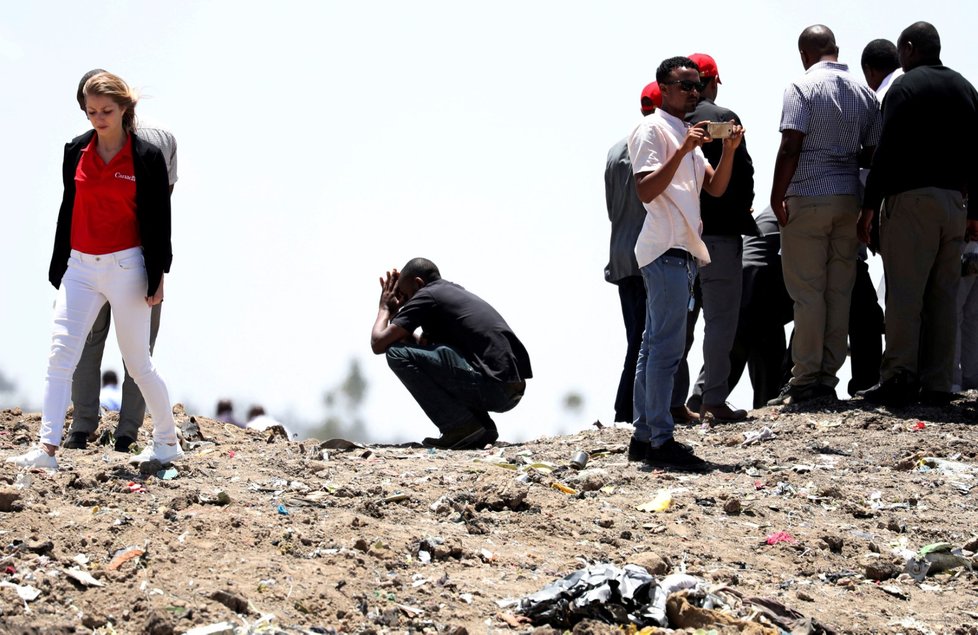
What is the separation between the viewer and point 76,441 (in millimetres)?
8219

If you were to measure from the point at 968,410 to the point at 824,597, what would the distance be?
154 inches

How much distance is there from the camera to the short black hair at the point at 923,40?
891 cm

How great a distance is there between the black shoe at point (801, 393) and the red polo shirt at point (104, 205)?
474 centimetres

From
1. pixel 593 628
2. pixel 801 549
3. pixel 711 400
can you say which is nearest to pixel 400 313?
pixel 711 400

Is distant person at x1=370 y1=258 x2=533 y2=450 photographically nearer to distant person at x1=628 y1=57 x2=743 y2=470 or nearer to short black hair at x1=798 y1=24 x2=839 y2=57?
distant person at x1=628 y1=57 x2=743 y2=470

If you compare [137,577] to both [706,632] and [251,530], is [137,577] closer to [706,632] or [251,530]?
[251,530]

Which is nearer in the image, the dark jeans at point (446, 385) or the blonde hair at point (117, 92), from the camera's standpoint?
the blonde hair at point (117, 92)

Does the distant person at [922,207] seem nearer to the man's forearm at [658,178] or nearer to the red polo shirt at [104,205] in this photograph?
the man's forearm at [658,178]

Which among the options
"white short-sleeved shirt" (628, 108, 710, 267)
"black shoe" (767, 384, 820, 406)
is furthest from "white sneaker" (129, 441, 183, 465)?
"black shoe" (767, 384, 820, 406)

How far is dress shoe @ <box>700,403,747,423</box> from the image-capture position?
349 inches

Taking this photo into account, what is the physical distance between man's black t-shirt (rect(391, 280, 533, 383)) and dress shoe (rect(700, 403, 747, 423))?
129cm

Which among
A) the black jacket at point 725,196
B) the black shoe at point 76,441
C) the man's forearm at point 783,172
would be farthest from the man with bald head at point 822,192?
the black shoe at point 76,441

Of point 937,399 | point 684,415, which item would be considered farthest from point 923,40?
point 684,415

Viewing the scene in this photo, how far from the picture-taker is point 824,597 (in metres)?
5.47
